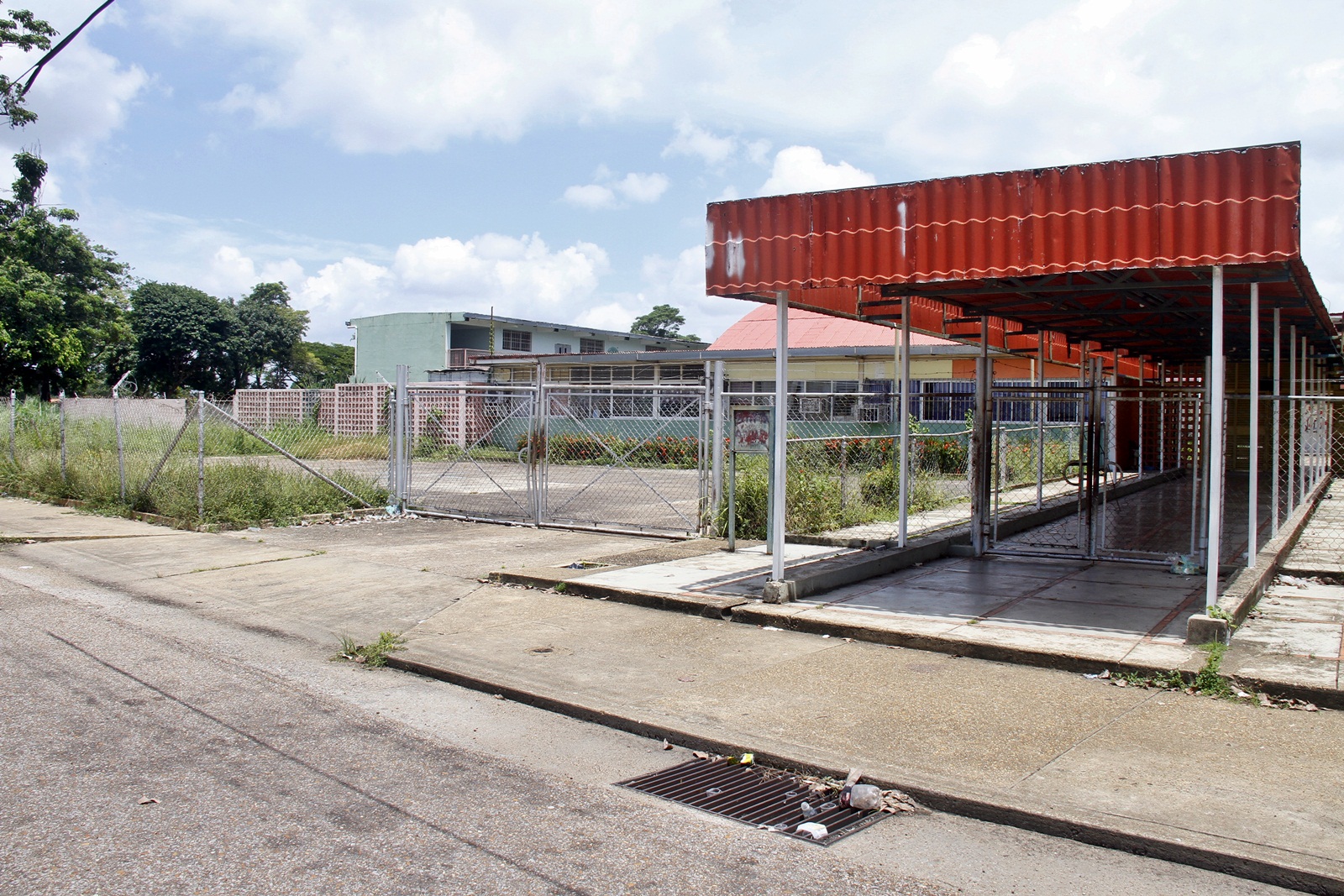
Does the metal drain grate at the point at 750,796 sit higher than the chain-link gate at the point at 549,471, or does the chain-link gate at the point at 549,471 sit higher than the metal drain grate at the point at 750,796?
the chain-link gate at the point at 549,471

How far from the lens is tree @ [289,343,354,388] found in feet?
223

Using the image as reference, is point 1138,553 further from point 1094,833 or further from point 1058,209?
point 1094,833

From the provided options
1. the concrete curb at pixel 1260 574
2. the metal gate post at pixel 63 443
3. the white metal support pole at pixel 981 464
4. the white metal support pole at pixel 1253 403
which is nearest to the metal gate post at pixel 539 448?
the white metal support pole at pixel 981 464

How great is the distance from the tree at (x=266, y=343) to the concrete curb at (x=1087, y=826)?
60.7 meters

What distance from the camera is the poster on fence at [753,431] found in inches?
410

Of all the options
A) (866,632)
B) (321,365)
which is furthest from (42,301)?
(321,365)

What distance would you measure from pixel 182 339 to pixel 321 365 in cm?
1819

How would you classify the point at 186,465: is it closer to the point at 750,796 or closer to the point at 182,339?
the point at 750,796

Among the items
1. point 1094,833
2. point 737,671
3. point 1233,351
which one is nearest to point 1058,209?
point 737,671

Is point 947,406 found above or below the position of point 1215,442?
above

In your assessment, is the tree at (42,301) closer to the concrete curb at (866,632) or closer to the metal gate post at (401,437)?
the metal gate post at (401,437)

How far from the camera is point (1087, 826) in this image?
14.0ft

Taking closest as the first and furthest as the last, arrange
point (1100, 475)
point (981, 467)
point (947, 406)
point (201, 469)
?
point (981, 467)
point (201, 469)
point (1100, 475)
point (947, 406)

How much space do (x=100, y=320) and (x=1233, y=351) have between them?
35362 millimetres
